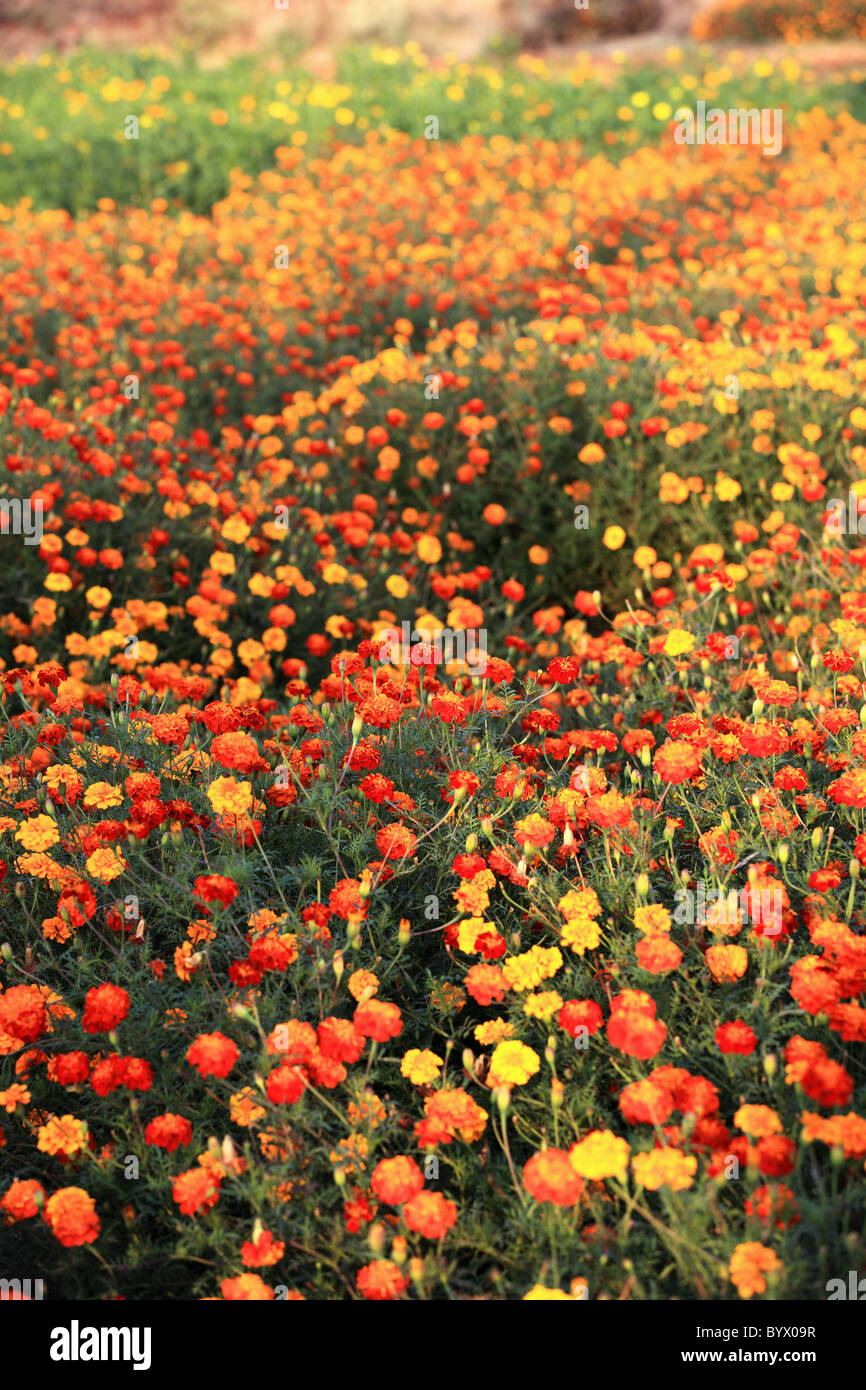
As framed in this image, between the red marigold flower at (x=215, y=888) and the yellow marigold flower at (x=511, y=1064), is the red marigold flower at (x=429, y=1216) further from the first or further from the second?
the red marigold flower at (x=215, y=888)

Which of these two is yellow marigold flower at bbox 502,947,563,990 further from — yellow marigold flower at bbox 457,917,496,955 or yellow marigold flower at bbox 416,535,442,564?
yellow marigold flower at bbox 416,535,442,564

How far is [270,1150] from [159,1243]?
0.31m

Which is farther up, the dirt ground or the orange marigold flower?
the dirt ground

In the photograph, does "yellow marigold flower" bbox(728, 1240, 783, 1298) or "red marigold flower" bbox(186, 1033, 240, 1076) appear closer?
"yellow marigold flower" bbox(728, 1240, 783, 1298)

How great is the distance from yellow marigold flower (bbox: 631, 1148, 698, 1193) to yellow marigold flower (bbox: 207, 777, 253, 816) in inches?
43.6

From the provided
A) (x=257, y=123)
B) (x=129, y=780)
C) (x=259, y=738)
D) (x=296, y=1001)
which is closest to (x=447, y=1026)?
(x=296, y=1001)

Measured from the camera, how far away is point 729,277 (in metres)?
6.74

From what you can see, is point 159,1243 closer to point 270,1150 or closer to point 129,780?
point 270,1150

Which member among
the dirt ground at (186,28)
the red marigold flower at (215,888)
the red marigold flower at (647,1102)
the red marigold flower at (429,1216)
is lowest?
the red marigold flower at (429,1216)

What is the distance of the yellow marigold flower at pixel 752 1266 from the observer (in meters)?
1.70

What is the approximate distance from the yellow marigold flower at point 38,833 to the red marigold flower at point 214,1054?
73 centimetres

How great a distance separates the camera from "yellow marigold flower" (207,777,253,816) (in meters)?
2.45

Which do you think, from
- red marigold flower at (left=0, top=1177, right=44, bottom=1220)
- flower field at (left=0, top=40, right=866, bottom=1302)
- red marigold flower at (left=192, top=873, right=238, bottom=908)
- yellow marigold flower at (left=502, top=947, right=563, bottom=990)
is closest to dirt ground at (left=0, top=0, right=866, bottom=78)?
flower field at (left=0, top=40, right=866, bottom=1302)

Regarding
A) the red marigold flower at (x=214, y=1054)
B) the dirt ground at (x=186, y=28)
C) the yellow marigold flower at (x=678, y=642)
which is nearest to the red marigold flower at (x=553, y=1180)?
the red marigold flower at (x=214, y=1054)
